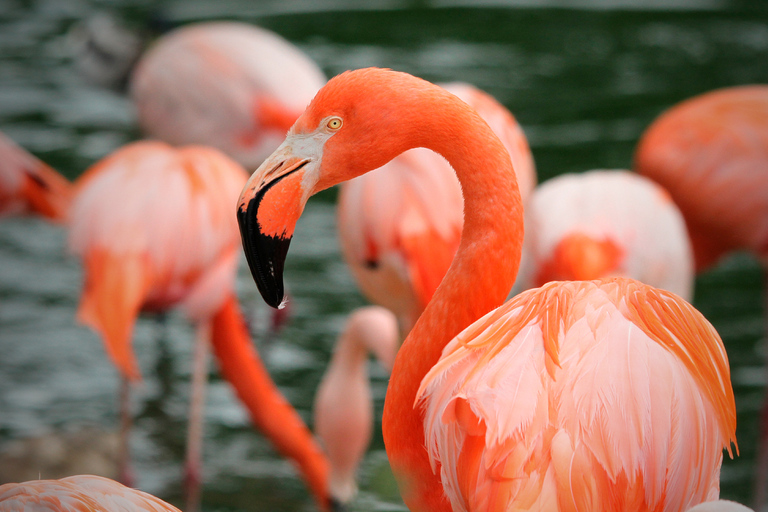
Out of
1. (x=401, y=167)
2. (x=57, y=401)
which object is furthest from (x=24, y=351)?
(x=401, y=167)

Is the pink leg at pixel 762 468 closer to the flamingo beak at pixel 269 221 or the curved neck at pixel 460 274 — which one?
the curved neck at pixel 460 274

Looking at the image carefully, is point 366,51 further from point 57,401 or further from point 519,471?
point 519,471

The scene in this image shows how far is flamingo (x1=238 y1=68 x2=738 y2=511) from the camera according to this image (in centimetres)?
125

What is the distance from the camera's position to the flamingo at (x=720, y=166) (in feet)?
10.1

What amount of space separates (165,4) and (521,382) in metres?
6.74

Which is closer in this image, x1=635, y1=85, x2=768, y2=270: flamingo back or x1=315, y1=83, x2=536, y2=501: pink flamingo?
x1=315, y1=83, x2=536, y2=501: pink flamingo

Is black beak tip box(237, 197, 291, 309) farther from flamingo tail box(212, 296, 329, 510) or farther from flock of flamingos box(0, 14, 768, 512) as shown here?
flamingo tail box(212, 296, 329, 510)

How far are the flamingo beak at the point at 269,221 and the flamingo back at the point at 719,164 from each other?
7.43 ft

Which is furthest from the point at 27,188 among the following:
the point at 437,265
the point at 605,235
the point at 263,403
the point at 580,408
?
the point at 580,408

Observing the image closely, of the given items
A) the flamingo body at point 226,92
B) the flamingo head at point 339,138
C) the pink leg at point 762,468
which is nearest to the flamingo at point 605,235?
the pink leg at point 762,468

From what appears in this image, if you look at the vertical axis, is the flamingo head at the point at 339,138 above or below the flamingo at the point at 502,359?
above

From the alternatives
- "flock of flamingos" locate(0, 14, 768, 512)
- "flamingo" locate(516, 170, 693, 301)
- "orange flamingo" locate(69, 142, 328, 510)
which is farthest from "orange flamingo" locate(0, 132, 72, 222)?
"flamingo" locate(516, 170, 693, 301)

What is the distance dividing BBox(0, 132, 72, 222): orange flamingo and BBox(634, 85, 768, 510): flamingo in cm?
232

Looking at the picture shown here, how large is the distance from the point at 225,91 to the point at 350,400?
1.87 meters
